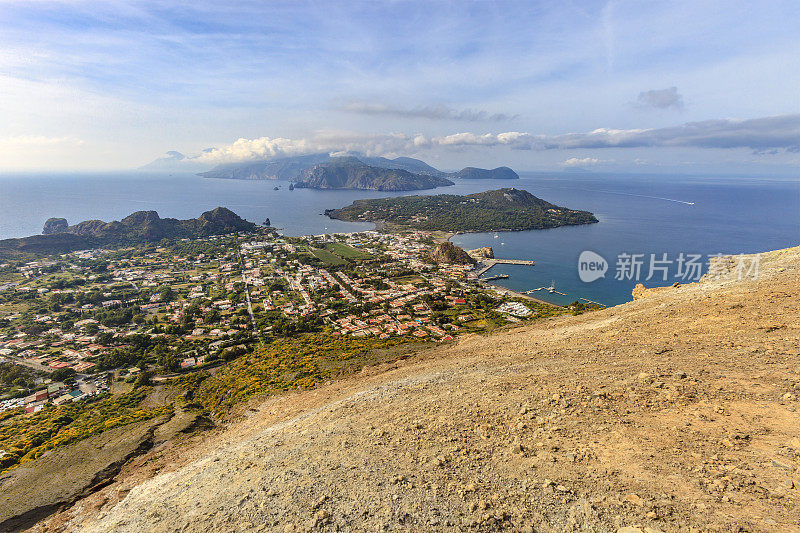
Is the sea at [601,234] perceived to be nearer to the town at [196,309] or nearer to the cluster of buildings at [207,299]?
the town at [196,309]

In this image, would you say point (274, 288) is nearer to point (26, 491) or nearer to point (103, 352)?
point (103, 352)

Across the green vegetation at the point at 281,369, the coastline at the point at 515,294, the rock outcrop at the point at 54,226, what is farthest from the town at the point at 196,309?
the rock outcrop at the point at 54,226

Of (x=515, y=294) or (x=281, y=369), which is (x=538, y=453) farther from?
(x=515, y=294)

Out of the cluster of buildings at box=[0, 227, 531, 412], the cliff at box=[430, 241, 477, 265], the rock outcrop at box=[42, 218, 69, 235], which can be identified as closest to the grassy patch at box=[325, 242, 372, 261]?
the cluster of buildings at box=[0, 227, 531, 412]

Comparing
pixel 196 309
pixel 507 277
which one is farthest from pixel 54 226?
pixel 507 277

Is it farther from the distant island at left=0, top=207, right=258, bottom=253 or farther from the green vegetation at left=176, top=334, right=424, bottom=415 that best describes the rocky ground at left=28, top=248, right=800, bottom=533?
the distant island at left=0, top=207, right=258, bottom=253

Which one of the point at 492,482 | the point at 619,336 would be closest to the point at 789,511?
the point at 492,482

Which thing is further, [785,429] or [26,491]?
[26,491]
